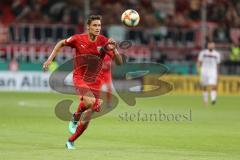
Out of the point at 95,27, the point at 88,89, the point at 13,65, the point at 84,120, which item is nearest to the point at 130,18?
the point at 95,27

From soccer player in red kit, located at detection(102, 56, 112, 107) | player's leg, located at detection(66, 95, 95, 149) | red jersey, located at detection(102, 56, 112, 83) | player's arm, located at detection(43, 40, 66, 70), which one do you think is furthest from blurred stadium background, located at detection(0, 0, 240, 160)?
player's arm, located at detection(43, 40, 66, 70)

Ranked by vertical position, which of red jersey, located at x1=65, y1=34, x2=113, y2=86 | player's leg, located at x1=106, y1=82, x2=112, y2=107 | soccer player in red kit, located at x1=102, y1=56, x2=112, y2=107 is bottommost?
player's leg, located at x1=106, y1=82, x2=112, y2=107

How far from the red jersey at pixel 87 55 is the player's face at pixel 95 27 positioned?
9.3 inches

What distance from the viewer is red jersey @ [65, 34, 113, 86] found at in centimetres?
1418

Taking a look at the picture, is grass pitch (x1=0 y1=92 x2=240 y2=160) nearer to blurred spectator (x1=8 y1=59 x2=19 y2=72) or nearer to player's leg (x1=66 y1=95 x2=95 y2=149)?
player's leg (x1=66 y1=95 x2=95 y2=149)

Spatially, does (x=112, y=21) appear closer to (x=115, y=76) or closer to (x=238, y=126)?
(x=115, y=76)

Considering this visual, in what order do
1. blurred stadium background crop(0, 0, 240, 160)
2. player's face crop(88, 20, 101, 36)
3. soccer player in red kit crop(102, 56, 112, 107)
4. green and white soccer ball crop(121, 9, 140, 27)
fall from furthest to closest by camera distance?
blurred stadium background crop(0, 0, 240, 160), soccer player in red kit crop(102, 56, 112, 107), green and white soccer ball crop(121, 9, 140, 27), player's face crop(88, 20, 101, 36)

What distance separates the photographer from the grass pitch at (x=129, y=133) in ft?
43.4

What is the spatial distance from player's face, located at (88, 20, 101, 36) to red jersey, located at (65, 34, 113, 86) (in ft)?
0.78

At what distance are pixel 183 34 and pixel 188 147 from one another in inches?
848

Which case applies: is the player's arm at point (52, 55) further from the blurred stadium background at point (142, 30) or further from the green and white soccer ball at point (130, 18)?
the blurred stadium background at point (142, 30)

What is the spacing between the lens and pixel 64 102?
27.8 m

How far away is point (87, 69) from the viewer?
14.4 m

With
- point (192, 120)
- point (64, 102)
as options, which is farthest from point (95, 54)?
point (64, 102)
